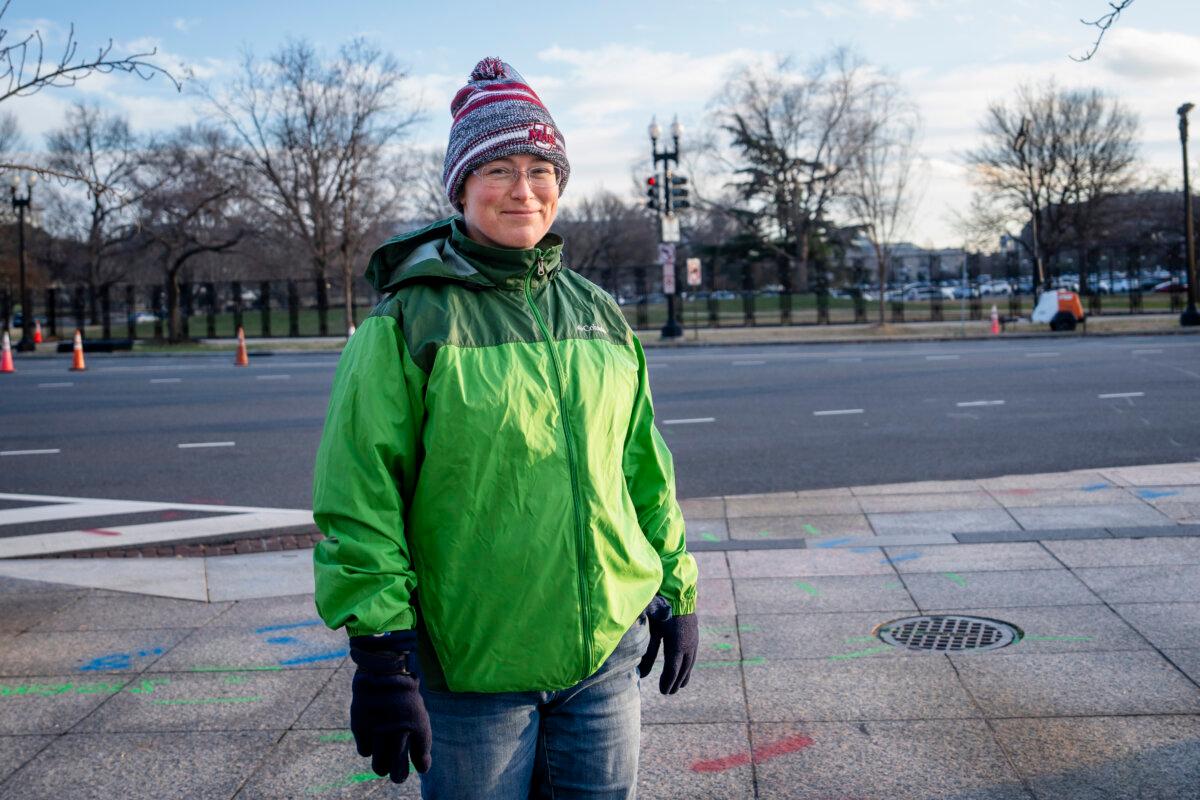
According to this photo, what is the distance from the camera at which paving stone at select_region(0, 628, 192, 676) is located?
16.6 feet

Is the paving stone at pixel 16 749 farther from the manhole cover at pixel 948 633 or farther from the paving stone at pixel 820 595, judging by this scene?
the manhole cover at pixel 948 633

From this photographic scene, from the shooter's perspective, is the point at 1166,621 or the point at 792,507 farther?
the point at 792,507

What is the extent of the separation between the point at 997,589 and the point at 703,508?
112 inches

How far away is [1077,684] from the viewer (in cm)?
442

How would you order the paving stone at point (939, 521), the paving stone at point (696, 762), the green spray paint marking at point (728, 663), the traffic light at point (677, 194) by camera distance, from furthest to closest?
the traffic light at point (677, 194), the paving stone at point (939, 521), the green spray paint marking at point (728, 663), the paving stone at point (696, 762)

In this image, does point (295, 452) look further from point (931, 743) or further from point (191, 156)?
point (191, 156)

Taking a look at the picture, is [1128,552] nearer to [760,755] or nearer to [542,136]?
[760,755]

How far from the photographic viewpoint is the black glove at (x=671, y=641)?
2639 mm

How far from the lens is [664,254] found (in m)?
30.2

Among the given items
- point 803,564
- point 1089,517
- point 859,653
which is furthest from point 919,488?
point 859,653

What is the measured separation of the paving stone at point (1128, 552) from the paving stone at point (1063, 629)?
2.97 ft

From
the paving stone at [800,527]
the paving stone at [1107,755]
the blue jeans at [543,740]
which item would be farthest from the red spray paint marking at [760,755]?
the paving stone at [800,527]

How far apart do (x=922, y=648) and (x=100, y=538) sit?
5.63 m

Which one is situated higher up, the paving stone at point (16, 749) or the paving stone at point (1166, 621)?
the paving stone at point (1166, 621)
